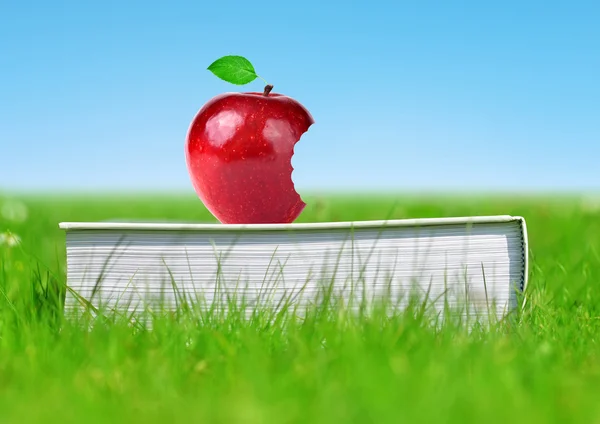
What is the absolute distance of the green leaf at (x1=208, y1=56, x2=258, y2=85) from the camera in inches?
115

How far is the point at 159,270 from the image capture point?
2.65m

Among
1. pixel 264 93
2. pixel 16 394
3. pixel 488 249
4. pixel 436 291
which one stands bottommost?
pixel 16 394

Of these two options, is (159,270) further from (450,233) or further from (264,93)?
(450,233)

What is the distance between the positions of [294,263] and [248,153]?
519 mm

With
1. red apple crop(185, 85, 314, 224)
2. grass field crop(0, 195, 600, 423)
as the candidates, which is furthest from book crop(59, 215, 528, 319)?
red apple crop(185, 85, 314, 224)

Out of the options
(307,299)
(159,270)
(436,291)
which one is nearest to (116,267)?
(159,270)

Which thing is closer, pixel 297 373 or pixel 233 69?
pixel 297 373

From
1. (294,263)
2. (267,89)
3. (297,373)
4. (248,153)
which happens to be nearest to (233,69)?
(267,89)

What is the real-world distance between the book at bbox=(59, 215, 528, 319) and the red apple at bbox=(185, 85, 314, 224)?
37 cm

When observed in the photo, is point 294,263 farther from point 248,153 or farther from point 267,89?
point 267,89

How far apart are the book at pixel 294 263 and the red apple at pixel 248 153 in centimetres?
37

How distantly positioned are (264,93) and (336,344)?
1357 mm

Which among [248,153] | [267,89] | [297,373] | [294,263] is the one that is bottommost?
[297,373]

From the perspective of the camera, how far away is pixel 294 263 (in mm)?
2645
